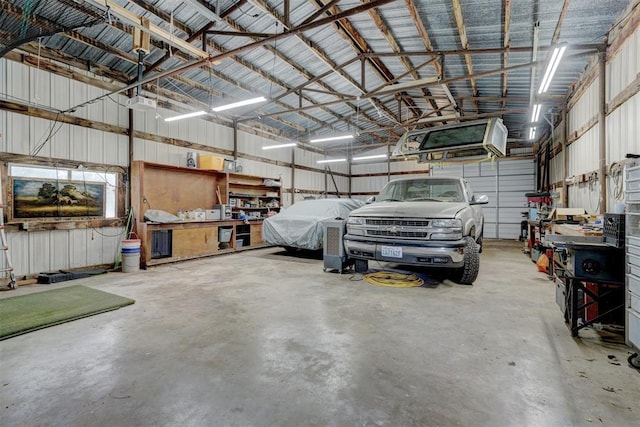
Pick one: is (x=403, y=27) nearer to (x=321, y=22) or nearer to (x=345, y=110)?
(x=321, y=22)

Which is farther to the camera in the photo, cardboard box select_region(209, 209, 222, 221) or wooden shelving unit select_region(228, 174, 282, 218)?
wooden shelving unit select_region(228, 174, 282, 218)

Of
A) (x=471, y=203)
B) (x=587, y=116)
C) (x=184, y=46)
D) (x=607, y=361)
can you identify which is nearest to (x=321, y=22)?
(x=184, y=46)

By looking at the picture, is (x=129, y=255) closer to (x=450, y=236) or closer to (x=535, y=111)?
(x=450, y=236)

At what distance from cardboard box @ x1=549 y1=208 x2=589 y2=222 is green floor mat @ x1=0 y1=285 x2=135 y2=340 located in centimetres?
662

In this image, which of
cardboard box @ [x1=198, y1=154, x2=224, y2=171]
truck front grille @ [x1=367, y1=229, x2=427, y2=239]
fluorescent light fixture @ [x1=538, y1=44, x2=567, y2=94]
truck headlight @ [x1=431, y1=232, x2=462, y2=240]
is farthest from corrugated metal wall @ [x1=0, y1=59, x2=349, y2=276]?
fluorescent light fixture @ [x1=538, y1=44, x2=567, y2=94]

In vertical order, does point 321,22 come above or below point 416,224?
Answer: above

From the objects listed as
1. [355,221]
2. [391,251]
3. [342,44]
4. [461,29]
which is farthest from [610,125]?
[342,44]

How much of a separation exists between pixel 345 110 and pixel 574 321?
359 inches

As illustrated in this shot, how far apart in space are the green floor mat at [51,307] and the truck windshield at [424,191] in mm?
4251

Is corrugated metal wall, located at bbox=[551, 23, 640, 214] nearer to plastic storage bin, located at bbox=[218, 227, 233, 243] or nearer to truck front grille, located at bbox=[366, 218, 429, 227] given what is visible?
truck front grille, located at bbox=[366, 218, 429, 227]

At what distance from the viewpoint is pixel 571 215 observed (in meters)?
4.99

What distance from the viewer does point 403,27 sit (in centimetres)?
547

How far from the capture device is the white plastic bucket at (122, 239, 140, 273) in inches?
225

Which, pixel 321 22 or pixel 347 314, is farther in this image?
pixel 321 22
